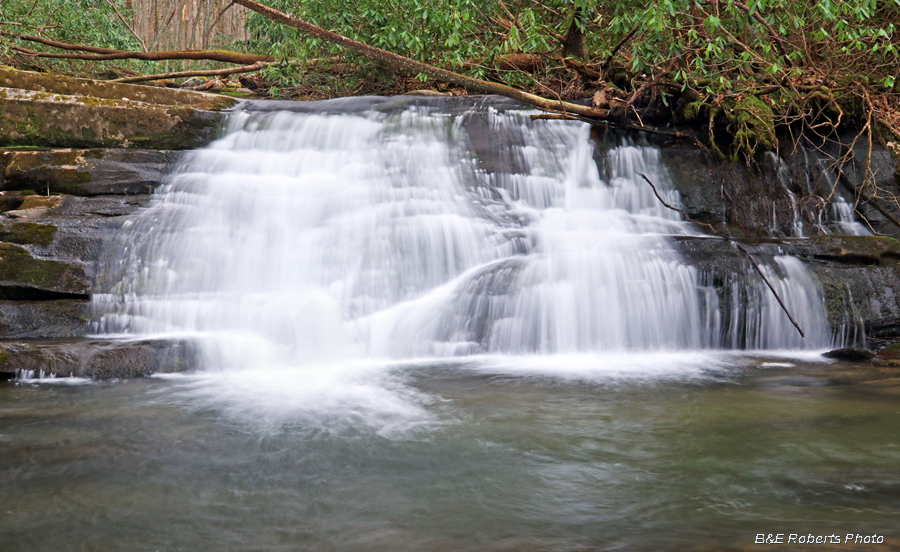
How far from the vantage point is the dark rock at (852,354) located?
18.7ft

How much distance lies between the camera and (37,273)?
585cm

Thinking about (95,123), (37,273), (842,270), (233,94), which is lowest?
(37,273)

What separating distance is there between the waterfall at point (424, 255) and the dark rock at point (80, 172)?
1.08 feet

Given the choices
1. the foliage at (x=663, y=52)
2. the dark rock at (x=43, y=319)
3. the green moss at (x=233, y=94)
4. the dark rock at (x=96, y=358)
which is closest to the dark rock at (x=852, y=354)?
the foliage at (x=663, y=52)

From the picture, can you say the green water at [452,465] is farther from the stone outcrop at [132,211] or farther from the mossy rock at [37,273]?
the mossy rock at [37,273]

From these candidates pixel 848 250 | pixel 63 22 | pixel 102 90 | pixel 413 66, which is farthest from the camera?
pixel 63 22

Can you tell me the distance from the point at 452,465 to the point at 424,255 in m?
3.69

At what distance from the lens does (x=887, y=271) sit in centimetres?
638

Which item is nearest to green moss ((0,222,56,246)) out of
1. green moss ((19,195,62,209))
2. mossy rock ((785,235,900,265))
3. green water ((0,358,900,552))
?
green moss ((19,195,62,209))

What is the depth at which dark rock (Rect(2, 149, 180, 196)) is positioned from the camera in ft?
23.2

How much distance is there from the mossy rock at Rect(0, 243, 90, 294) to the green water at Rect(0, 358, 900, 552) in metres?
1.35

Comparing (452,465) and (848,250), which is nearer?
(452,465)

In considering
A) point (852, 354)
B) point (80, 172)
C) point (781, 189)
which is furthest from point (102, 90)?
point (852, 354)

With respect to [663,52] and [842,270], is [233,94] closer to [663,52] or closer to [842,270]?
[663,52]
